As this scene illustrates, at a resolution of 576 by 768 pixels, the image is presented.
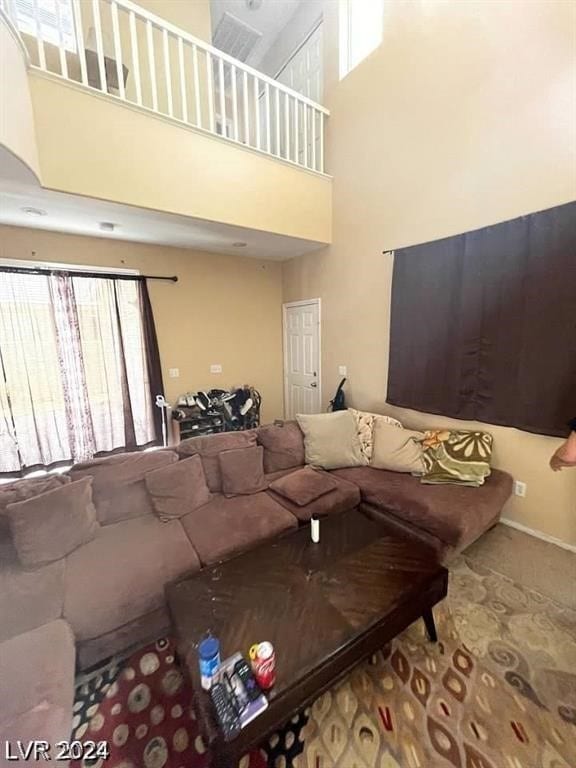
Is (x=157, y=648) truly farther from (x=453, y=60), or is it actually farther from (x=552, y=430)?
(x=453, y=60)

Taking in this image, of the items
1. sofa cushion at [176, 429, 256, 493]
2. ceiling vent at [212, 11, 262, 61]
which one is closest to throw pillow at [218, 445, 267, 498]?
sofa cushion at [176, 429, 256, 493]

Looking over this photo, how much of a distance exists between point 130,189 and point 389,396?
3.02m

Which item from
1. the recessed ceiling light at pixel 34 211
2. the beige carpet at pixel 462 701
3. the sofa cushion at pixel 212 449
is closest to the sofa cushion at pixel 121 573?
the sofa cushion at pixel 212 449

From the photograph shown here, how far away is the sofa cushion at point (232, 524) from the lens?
180 cm

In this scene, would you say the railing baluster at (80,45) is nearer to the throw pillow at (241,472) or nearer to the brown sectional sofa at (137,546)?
the brown sectional sofa at (137,546)

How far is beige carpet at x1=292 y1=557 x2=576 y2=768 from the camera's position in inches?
44.9

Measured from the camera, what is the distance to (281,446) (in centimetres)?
270

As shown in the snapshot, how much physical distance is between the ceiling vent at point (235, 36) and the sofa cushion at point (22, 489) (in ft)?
18.7

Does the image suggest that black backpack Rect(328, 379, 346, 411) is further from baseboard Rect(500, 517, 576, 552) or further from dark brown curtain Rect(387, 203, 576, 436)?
baseboard Rect(500, 517, 576, 552)

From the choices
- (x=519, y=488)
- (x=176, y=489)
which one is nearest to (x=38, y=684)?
(x=176, y=489)

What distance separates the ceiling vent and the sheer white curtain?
12.0 feet

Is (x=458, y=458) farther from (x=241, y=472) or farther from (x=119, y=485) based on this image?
(x=119, y=485)

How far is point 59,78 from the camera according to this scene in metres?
2.16

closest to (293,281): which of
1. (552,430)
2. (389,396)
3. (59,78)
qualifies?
(389,396)
